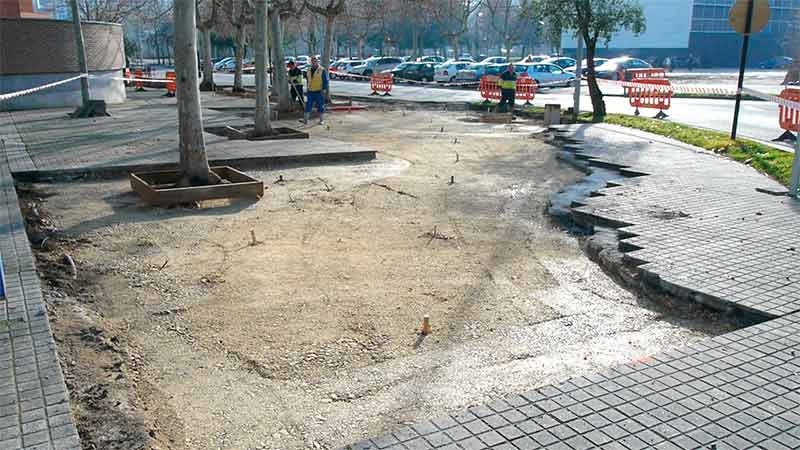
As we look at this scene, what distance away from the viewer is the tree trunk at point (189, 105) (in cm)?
953

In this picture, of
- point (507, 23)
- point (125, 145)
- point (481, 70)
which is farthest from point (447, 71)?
point (125, 145)

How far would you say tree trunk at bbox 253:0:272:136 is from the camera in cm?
1481

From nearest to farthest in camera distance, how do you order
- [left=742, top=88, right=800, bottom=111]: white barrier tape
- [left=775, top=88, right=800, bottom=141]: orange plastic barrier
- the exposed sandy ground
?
the exposed sandy ground
[left=742, top=88, right=800, bottom=111]: white barrier tape
[left=775, top=88, right=800, bottom=141]: orange plastic barrier

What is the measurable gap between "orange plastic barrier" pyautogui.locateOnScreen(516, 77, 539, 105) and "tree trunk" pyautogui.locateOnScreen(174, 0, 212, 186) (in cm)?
1738

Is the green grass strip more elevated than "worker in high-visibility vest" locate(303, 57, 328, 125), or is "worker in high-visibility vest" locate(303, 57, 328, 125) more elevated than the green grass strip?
"worker in high-visibility vest" locate(303, 57, 328, 125)

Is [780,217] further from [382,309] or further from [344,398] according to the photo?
[344,398]

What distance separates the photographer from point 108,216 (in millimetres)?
8523

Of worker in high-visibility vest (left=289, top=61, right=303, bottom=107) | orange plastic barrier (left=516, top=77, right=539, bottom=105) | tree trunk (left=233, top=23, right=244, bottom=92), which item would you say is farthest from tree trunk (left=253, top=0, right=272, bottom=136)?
tree trunk (left=233, top=23, right=244, bottom=92)

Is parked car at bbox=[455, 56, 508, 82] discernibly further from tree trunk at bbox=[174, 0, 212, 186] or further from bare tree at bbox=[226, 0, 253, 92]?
tree trunk at bbox=[174, 0, 212, 186]

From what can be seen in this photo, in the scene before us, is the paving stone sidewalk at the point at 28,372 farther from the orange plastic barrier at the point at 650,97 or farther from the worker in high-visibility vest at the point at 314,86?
the orange plastic barrier at the point at 650,97

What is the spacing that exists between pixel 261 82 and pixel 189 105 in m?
5.49

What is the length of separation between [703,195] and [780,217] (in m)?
1.34

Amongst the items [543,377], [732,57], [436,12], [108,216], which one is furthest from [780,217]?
[732,57]

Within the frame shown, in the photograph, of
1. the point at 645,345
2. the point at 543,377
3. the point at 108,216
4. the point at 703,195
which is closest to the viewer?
the point at 543,377
